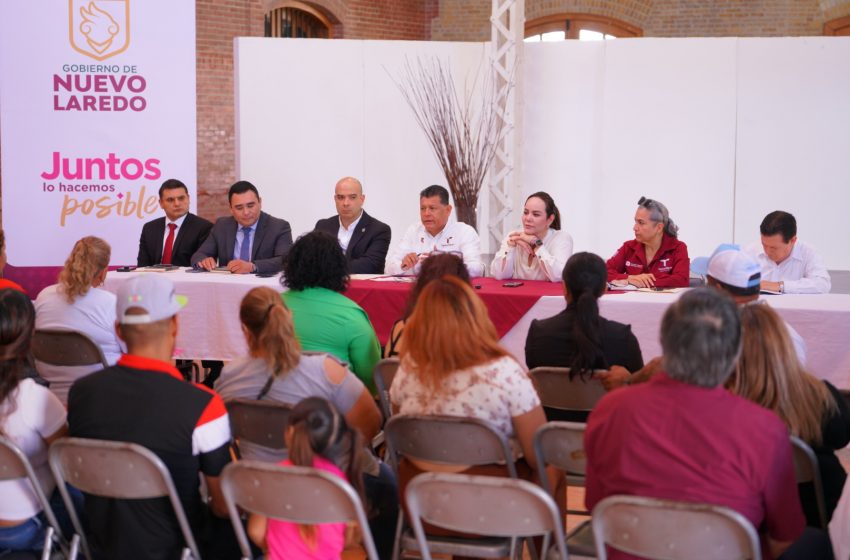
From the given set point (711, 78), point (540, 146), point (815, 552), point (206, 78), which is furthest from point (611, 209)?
point (815, 552)

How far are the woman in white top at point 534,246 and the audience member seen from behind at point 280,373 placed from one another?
2.49m

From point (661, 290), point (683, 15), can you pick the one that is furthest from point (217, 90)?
point (661, 290)

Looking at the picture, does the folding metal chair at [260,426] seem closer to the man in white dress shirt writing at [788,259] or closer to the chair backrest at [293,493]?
the chair backrest at [293,493]

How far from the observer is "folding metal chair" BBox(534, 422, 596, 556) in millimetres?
2562

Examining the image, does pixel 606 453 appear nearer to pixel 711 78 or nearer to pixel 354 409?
pixel 354 409

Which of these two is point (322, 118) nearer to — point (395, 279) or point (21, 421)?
point (395, 279)

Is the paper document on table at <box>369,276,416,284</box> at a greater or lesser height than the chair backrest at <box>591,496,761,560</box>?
greater

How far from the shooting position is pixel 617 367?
3.16m

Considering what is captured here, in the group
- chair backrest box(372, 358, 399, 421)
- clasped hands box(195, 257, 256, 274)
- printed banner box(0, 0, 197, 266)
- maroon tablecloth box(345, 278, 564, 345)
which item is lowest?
chair backrest box(372, 358, 399, 421)

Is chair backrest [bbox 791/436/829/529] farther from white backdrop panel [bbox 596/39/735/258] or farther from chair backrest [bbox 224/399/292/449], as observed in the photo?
white backdrop panel [bbox 596/39/735/258]

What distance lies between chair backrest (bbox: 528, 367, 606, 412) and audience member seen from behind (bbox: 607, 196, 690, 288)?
1961 mm

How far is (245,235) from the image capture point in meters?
6.16

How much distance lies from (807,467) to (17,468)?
2.05 metres

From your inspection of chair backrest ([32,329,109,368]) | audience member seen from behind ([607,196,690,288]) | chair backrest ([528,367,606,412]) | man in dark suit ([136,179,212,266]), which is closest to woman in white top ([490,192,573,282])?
audience member seen from behind ([607,196,690,288])
